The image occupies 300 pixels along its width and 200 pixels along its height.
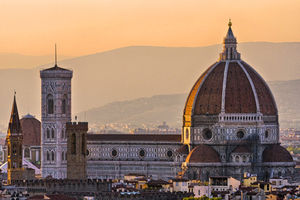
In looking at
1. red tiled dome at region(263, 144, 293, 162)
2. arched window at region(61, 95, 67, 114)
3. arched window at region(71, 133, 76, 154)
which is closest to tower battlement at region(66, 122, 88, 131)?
arched window at region(71, 133, 76, 154)

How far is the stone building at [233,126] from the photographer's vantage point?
16500 cm

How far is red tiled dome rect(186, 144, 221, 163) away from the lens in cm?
16412

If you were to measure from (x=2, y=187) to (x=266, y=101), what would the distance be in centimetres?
3774

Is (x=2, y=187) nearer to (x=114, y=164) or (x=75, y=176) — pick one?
(x=75, y=176)

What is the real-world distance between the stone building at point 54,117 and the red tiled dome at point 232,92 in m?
12.7

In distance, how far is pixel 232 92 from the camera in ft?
550

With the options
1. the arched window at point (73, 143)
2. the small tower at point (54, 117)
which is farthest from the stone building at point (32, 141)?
the arched window at point (73, 143)

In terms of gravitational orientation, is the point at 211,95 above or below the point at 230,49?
below

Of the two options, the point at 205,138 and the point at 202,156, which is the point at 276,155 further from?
the point at 205,138

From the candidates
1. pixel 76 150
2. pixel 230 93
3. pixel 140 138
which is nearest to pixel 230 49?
pixel 230 93

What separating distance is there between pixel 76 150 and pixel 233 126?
15754mm

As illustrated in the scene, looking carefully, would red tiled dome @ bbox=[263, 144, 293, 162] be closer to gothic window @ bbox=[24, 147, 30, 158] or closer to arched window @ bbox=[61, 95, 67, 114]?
arched window @ bbox=[61, 95, 67, 114]

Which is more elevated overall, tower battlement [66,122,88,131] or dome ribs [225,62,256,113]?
dome ribs [225,62,256,113]

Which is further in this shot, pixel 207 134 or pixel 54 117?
pixel 54 117
